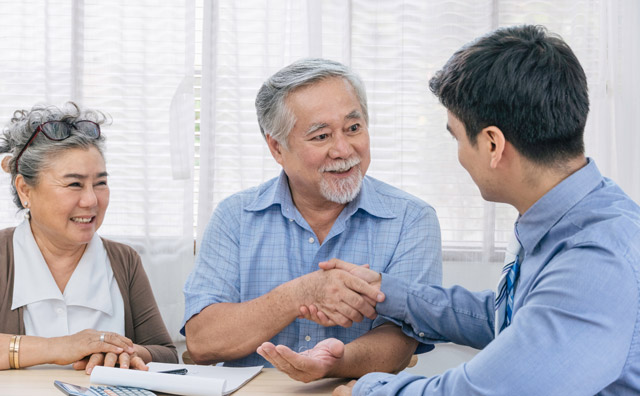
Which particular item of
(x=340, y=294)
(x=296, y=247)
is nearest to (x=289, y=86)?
(x=296, y=247)

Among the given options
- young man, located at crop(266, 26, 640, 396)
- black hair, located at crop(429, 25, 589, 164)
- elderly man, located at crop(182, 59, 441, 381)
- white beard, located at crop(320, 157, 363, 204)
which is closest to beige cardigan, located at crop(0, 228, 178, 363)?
elderly man, located at crop(182, 59, 441, 381)

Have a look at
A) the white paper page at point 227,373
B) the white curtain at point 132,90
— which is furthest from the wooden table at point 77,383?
the white curtain at point 132,90

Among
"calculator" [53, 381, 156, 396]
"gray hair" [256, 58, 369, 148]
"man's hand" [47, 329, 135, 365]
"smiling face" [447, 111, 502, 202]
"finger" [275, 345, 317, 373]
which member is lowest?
"calculator" [53, 381, 156, 396]

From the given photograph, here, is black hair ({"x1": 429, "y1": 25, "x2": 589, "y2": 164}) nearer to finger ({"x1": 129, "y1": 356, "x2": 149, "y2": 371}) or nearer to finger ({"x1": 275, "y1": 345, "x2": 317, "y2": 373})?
finger ({"x1": 275, "y1": 345, "x2": 317, "y2": 373})

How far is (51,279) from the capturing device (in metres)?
2.25

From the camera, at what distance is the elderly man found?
6.55 feet

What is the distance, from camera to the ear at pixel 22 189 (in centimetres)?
236

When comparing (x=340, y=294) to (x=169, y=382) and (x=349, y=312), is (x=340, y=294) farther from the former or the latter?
(x=169, y=382)

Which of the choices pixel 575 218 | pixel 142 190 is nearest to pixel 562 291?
pixel 575 218

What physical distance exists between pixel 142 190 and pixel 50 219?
0.84m

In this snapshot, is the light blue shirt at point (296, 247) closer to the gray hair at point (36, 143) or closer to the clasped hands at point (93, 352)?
the clasped hands at point (93, 352)

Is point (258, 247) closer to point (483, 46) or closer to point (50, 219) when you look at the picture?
point (50, 219)

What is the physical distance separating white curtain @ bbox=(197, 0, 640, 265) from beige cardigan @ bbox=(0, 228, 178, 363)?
0.72 metres

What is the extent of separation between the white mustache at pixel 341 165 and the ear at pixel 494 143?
0.74 meters
